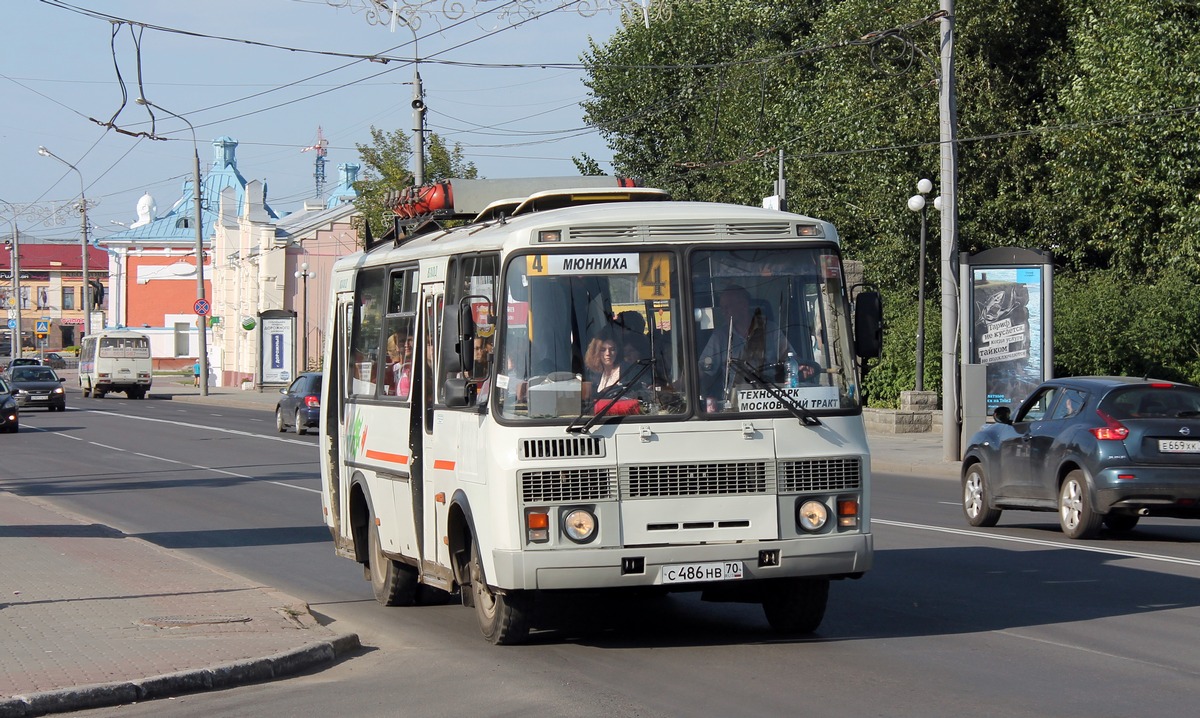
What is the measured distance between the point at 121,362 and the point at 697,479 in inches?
2347

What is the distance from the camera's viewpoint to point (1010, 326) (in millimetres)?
25828

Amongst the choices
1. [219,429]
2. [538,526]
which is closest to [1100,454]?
[538,526]

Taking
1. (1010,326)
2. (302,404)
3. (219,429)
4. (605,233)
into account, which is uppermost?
(605,233)

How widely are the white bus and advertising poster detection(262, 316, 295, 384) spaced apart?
54.2 metres

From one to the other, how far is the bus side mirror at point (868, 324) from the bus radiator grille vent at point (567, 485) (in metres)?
1.72

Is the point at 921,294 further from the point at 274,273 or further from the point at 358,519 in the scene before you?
the point at 274,273

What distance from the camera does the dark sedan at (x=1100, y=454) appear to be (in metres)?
14.0

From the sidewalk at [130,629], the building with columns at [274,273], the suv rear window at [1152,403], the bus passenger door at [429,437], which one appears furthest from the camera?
the building with columns at [274,273]

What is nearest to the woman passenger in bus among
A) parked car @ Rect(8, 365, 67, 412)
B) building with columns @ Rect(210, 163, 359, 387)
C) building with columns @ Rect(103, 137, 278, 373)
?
parked car @ Rect(8, 365, 67, 412)

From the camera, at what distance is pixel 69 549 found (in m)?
13.6

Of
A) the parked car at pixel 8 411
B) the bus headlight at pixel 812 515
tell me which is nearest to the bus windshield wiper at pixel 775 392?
the bus headlight at pixel 812 515

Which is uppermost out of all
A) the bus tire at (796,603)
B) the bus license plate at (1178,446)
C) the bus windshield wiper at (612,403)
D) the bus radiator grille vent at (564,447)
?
the bus windshield wiper at (612,403)

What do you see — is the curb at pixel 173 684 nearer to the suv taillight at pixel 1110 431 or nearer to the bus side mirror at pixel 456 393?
the bus side mirror at pixel 456 393

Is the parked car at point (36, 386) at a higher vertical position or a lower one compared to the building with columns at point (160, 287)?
lower
